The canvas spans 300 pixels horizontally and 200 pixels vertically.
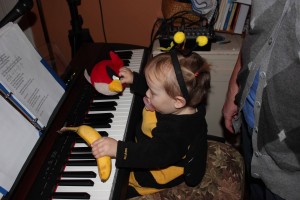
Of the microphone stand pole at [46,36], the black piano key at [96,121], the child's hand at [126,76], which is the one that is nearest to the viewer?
the black piano key at [96,121]

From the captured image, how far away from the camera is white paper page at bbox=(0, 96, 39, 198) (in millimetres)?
857

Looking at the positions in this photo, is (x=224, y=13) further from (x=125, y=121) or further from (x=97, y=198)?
(x=97, y=198)

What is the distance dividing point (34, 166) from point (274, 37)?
897 millimetres

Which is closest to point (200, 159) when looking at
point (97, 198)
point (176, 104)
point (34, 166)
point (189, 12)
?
point (176, 104)

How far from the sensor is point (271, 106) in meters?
0.91

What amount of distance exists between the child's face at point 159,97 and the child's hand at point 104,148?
22 cm

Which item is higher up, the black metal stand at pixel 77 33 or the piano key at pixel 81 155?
the black metal stand at pixel 77 33

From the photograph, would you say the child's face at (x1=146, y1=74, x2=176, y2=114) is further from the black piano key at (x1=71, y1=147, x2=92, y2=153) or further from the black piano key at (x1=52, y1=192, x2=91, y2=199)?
the black piano key at (x1=52, y1=192, x2=91, y2=199)

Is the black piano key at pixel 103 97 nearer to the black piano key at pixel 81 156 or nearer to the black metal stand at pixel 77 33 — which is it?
the black piano key at pixel 81 156

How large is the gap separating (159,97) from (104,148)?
27cm

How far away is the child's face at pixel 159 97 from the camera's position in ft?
3.34

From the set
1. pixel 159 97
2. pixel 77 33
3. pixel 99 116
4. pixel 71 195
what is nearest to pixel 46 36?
pixel 77 33

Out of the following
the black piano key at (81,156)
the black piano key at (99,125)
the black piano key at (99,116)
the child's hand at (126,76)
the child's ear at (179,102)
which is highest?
the child's ear at (179,102)

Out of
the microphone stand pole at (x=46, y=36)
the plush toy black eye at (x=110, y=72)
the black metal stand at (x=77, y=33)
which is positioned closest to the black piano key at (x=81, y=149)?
the plush toy black eye at (x=110, y=72)
